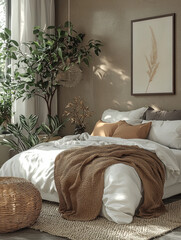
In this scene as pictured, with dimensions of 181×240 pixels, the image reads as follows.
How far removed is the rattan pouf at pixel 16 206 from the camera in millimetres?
3539

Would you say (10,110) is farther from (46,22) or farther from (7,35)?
(46,22)

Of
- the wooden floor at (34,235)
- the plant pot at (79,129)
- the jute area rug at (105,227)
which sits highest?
the plant pot at (79,129)

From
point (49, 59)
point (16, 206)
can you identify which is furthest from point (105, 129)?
point (16, 206)

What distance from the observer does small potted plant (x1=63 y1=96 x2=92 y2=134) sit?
6387mm

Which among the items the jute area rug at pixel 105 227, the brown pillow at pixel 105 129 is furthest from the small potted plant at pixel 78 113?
the jute area rug at pixel 105 227

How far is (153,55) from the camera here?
5891 mm

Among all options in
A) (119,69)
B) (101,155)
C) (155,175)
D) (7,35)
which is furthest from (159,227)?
(7,35)

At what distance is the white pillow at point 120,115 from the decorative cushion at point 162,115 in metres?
0.10

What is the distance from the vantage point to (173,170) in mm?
4297

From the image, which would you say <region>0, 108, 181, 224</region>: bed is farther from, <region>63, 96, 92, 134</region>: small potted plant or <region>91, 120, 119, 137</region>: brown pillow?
<region>63, 96, 92, 134</region>: small potted plant

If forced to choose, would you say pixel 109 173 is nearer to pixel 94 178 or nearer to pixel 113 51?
pixel 94 178

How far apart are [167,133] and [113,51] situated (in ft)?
6.00

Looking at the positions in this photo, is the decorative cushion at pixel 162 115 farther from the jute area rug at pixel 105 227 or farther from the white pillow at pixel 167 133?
the jute area rug at pixel 105 227

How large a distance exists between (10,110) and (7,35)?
1.10m
